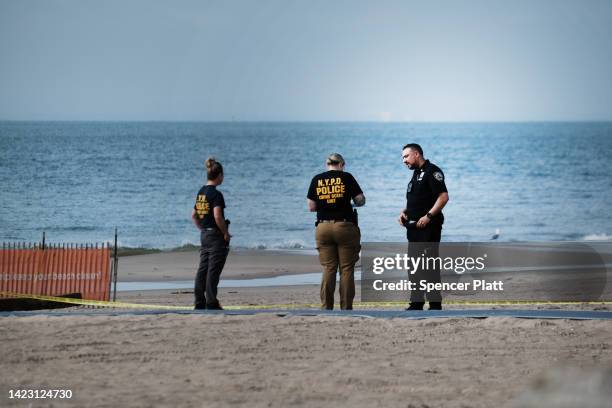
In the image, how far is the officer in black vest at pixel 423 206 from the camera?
1052cm

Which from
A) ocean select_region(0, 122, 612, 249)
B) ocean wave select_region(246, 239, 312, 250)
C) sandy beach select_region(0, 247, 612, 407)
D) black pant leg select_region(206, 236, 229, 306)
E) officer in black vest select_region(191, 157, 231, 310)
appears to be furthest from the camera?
ocean select_region(0, 122, 612, 249)

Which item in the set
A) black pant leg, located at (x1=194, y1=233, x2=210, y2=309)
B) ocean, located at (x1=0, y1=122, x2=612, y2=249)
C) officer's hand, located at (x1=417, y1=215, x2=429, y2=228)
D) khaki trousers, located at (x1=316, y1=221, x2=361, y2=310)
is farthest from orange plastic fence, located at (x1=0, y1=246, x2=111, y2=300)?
ocean, located at (x1=0, y1=122, x2=612, y2=249)

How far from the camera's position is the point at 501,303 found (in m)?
13.0

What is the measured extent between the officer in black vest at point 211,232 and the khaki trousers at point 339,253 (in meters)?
1.02

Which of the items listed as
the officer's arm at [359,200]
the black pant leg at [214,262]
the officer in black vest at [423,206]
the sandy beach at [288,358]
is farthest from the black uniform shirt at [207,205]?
the officer in black vest at [423,206]

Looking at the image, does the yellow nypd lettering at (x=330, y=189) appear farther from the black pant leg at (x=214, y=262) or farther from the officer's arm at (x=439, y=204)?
the black pant leg at (x=214, y=262)

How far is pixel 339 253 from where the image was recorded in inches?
426

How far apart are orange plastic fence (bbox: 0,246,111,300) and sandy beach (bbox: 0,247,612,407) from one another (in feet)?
15.0

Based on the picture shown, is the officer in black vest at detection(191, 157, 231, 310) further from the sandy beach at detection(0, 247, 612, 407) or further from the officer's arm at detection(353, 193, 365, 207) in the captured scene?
the officer's arm at detection(353, 193, 365, 207)

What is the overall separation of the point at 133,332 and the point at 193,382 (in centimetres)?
210

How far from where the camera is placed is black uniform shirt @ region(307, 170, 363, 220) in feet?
34.6

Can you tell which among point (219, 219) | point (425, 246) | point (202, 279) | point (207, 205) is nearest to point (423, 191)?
point (425, 246)

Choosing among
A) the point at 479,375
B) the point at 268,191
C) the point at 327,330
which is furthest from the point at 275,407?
the point at 268,191

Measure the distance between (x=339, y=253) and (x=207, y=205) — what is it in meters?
1.47
